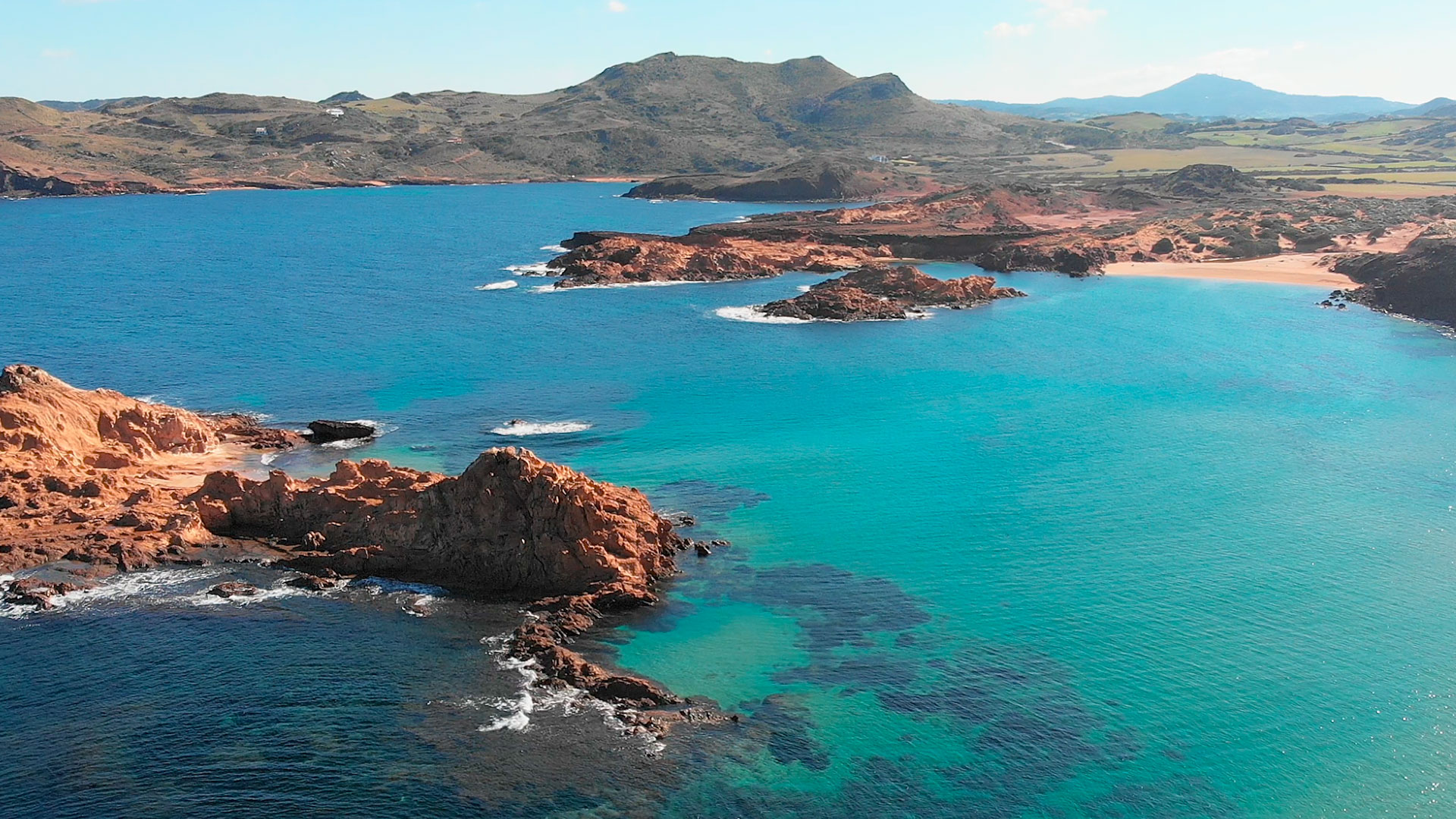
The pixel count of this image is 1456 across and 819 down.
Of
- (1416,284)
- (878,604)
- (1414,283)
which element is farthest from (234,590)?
(1414,283)

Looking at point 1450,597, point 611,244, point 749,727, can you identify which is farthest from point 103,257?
point 1450,597

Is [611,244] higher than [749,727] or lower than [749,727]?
higher

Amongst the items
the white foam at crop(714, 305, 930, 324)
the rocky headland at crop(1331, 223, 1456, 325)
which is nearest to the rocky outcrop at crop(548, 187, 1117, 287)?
the white foam at crop(714, 305, 930, 324)

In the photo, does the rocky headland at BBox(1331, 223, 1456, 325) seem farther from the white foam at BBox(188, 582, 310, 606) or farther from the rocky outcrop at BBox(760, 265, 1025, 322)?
the white foam at BBox(188, 582, 310, 606)

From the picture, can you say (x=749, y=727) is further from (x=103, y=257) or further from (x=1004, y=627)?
(x=103, y=257)

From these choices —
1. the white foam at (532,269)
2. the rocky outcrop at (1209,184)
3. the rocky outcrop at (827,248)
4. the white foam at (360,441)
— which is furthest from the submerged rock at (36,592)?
the rocky outcrop at (1209,184)

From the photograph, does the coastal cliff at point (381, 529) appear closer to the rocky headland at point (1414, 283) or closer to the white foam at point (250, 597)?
the white foam at point (250, 597)
